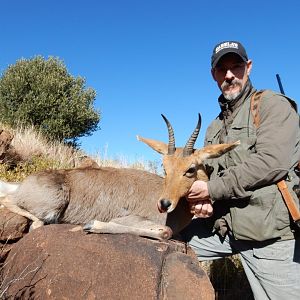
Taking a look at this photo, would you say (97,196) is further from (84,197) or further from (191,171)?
(191,171)

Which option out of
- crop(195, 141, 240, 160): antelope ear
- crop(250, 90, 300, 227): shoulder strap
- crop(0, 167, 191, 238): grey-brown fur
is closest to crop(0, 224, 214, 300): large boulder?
crop(250, 90, 300, 227): shoulder strap

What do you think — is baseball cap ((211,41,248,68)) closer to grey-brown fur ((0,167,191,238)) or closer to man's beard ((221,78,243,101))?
man's beard ((221,78,243,101))

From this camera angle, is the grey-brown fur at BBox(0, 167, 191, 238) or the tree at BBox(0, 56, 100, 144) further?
the tree at BBox(0, 56, 100, 144)

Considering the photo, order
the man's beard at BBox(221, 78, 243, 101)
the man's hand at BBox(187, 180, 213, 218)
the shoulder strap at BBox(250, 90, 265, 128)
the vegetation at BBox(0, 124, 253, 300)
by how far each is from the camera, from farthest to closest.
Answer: the vegetation at BBox(0, 124, 253, 300)
the man's beard at BBox(221, 78, 243, 101)
the man's hand at BBox(187, 180, 213, 218)
the shoulder strap at BBox(250, 90, 265, 128)

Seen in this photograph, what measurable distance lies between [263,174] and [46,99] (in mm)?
21165

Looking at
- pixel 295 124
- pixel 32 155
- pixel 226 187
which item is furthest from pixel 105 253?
pixel 32 155

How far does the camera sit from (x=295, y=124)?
528 cm

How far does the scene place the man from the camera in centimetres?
512

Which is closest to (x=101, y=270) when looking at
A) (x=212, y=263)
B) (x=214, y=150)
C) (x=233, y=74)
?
(x=214, y=150)

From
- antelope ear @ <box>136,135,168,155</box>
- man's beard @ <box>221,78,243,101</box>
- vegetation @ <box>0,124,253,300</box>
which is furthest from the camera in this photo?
vegetation @ <box>0,124,253,300</box>

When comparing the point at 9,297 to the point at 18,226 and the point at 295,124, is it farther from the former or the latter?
the point at 295,124

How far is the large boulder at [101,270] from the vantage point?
4.53 m

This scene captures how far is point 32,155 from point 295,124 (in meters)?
9.35

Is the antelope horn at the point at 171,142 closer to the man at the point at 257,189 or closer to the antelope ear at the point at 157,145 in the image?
the antelope ear at the point at 157,145
